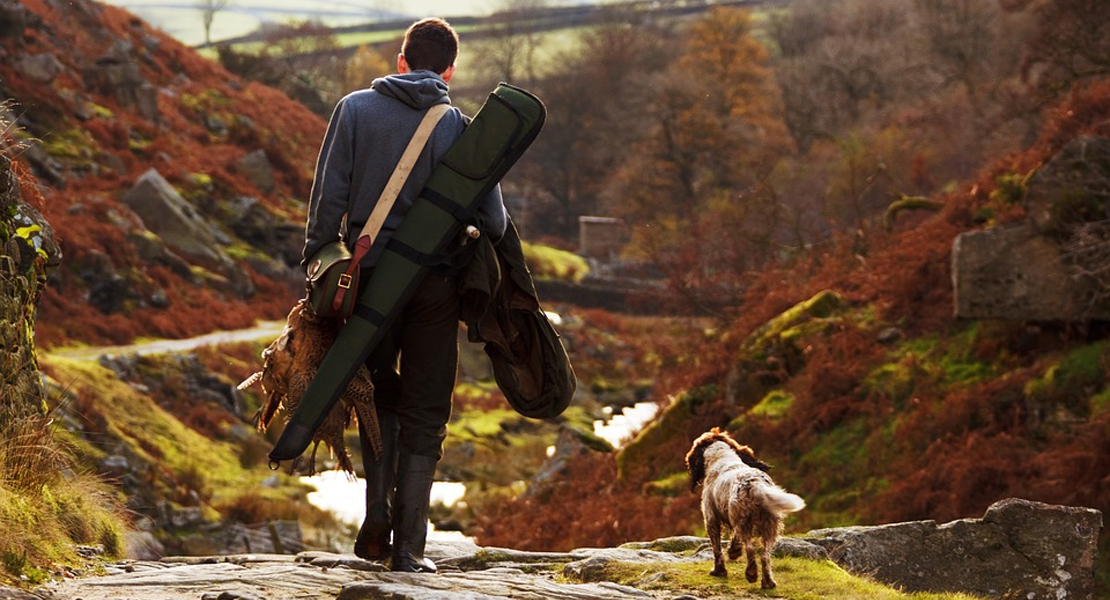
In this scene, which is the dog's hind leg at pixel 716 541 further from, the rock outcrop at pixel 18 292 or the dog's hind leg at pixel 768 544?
the rock outcrop at pixel 18 292

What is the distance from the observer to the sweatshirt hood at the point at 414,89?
662 centimetres

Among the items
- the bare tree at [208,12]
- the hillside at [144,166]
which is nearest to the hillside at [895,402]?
the hillside at [144,166]

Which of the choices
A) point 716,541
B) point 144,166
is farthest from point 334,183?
point 144,166

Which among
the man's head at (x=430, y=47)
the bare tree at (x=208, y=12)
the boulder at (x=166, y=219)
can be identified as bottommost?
the man's head at (x=430, y=47)

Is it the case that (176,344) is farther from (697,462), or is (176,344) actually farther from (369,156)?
(369,156)

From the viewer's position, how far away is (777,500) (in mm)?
6855

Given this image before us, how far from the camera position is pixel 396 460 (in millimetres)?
6930

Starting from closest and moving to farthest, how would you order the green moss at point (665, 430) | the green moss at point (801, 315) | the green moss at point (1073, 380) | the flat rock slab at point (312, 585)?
the flat rock slab at point (312, 585) < the green moss at point (1073, 380) < the green moss at point (801, 315) < the green moss at point (665, 430)

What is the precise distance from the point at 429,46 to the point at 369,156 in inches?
23.7

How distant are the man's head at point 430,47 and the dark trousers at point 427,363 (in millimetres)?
974

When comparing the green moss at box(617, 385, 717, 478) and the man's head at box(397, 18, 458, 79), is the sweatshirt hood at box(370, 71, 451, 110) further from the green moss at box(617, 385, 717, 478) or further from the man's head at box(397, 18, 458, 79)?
the green moss at box(617, 385, 717, 478)

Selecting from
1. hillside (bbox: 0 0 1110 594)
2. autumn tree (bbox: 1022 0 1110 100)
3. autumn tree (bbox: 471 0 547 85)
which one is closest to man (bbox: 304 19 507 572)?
hillside (bbox: 0 0 1110 594)

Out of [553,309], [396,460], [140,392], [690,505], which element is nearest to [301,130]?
[553,309]

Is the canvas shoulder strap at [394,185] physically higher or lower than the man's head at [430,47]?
lower
